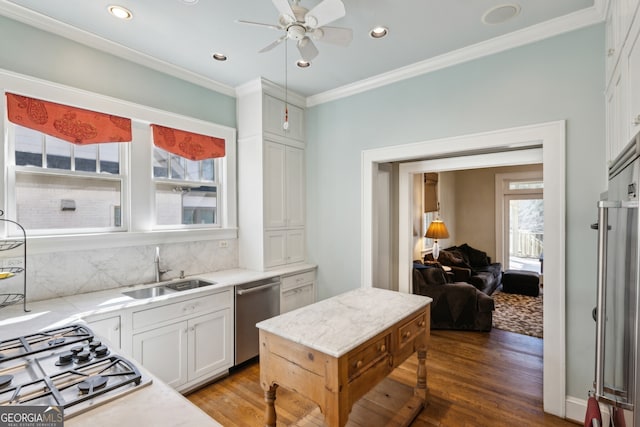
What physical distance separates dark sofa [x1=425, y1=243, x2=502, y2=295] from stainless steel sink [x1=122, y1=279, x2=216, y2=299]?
13.0 feet

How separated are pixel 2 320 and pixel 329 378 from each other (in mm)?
2097

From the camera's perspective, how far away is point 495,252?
7.19m

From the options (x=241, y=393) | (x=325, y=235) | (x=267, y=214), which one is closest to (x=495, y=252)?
(x=325, y=235)

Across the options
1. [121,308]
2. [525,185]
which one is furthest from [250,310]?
[525,185]

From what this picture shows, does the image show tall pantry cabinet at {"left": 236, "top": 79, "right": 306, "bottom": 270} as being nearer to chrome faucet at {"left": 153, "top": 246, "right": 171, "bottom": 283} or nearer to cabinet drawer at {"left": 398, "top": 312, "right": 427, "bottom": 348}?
chrome faucet at {"left": 153, "top": 246, "right": 171, "bottom": 283}

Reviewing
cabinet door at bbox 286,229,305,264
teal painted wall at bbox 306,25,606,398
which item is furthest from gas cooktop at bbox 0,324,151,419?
teal painted wall at bbox 306,25,606,398

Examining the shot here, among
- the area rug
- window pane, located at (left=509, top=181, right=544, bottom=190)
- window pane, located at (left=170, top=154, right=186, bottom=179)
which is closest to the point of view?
window pane, located at (left=170, top=154, right=186, bottom=179)

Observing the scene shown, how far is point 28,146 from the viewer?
245cm

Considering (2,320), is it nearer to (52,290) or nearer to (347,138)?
(52,290)

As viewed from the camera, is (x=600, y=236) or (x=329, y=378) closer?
(x=600, y=236)

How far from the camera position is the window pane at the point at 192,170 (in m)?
3.45

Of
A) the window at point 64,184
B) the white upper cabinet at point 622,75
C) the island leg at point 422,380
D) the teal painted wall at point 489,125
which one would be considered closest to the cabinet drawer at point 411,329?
the island leg at point 422,380

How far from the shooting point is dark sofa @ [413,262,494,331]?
13.1 ft

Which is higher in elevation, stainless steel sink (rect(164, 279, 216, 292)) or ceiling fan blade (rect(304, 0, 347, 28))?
ceiling fan blade (rect(304, 0, 347, 28))
